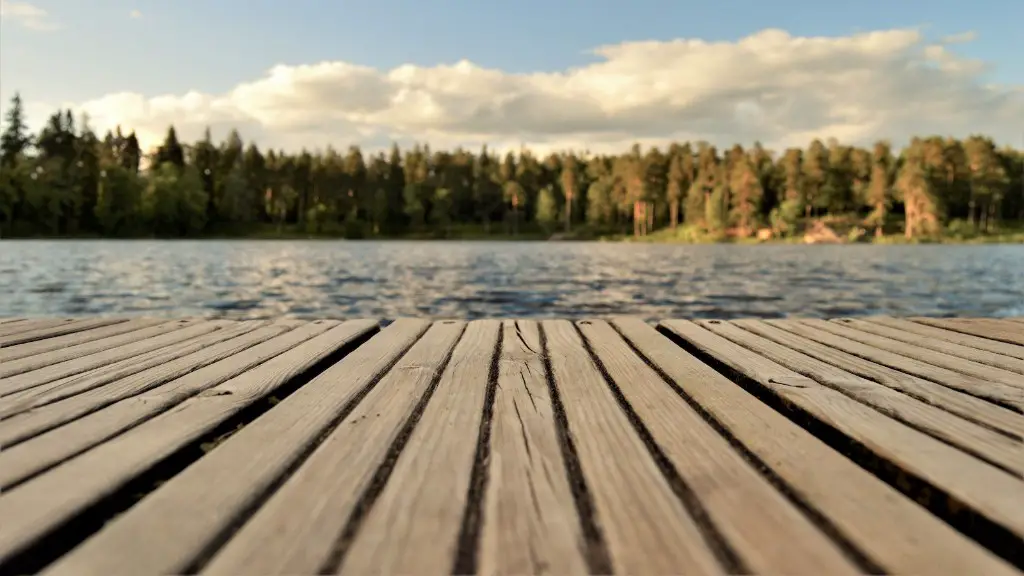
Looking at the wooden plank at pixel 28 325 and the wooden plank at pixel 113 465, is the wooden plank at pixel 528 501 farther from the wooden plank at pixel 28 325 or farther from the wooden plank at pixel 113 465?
the wooden plank at pixel 28 325

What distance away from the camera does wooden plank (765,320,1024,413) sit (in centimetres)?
268

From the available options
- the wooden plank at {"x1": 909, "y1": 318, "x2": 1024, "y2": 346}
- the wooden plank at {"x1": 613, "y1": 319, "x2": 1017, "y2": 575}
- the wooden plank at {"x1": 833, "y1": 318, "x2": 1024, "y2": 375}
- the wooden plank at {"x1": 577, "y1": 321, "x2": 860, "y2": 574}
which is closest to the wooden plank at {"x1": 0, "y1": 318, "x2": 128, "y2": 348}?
the wooden plank at {"x1": 577, "y1": 321, "x2": 860, "y2": 574}

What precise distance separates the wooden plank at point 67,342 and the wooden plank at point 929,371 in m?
4.36

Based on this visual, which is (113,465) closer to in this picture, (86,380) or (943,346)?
(86,380)

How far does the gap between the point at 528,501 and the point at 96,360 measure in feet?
9.41

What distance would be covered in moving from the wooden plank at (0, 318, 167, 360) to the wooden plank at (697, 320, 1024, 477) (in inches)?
151

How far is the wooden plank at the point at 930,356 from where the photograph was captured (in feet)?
10.1

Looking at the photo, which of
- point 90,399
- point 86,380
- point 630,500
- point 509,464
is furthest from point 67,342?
point 630,500

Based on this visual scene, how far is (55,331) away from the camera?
14.7 ft

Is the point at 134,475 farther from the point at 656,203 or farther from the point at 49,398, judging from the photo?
the point at 656,203

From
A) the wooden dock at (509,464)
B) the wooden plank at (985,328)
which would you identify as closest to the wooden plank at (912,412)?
the wooden dock at (509,464)

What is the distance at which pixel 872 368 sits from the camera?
3.28 m

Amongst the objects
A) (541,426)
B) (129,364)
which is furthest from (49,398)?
(541,426)

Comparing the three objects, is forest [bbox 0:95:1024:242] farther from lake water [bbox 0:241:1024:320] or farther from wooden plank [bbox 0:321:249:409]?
wooden plank [bbox 0:321:249:409]
